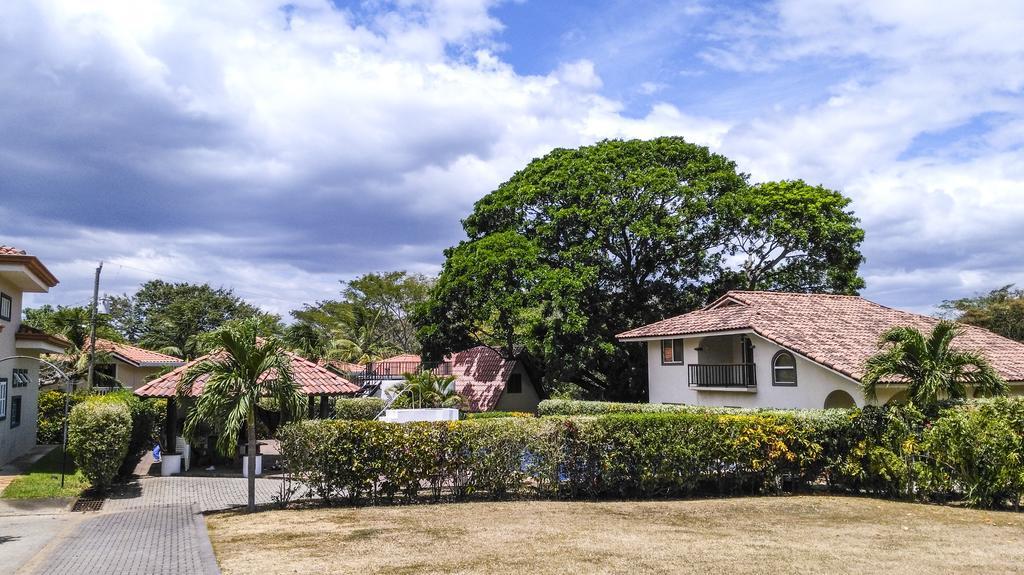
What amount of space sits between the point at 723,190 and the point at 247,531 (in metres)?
28.0

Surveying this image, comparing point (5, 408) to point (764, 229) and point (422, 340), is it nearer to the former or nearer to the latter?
point (422, 340)

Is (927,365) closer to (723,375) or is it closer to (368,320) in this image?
(723,375)

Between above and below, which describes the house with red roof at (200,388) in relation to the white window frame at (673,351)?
below

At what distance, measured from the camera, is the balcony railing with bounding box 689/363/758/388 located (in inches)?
1035

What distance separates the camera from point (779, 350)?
24.6 meters

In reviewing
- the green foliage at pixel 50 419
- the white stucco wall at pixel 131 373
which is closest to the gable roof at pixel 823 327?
the green foliage at pixel 50 419

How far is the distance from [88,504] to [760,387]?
20457 millimetres

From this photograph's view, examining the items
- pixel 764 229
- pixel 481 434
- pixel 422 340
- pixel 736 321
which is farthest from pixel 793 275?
pixel 481 434

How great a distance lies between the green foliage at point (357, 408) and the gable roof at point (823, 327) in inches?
469

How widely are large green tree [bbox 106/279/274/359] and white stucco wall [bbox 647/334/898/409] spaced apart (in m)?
39.3

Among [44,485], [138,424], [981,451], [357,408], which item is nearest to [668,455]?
[981,451]

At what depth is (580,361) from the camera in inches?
1260

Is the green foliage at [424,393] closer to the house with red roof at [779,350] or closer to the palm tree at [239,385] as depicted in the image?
the house with red roof at [779,350]

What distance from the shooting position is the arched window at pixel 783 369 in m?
24.1
